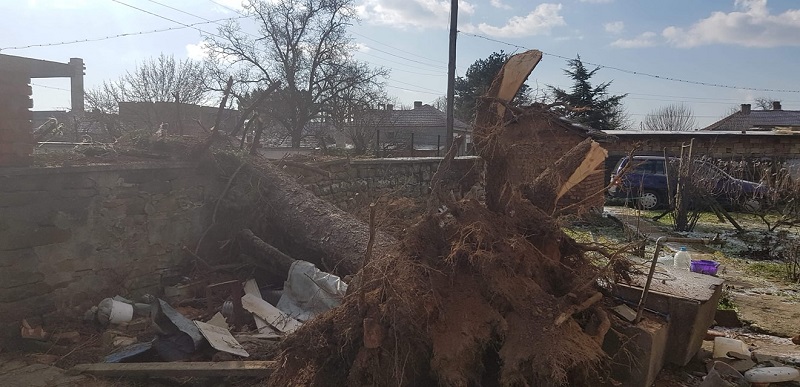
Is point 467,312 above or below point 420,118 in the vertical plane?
below

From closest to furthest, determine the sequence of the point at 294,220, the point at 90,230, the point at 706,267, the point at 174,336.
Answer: the point at 174,336
the point at 90,230
the point at 294,220
the point at 706,267

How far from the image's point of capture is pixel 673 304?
13.1ft

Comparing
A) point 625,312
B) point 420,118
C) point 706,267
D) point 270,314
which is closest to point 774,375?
point 625,312

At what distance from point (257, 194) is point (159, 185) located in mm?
1074

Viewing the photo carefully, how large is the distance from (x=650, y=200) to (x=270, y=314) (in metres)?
12.4

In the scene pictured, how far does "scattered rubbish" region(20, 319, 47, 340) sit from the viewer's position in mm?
4383

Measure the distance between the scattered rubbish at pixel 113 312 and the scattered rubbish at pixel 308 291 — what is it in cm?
136

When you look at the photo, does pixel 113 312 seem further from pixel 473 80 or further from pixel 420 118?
pixel 420 118

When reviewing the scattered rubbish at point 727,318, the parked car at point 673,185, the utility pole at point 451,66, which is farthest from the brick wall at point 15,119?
the utility pole at point 451,66

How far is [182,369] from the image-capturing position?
3.72m

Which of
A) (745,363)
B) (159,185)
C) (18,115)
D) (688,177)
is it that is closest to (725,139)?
(688,177)

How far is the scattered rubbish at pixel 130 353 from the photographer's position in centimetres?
404

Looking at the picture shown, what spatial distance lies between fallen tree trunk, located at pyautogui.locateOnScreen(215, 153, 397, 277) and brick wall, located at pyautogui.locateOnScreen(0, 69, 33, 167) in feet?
6.57

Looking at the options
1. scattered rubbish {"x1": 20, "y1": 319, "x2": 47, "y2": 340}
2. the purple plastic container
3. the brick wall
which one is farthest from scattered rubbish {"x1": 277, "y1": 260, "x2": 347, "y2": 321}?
the purple plastic container
